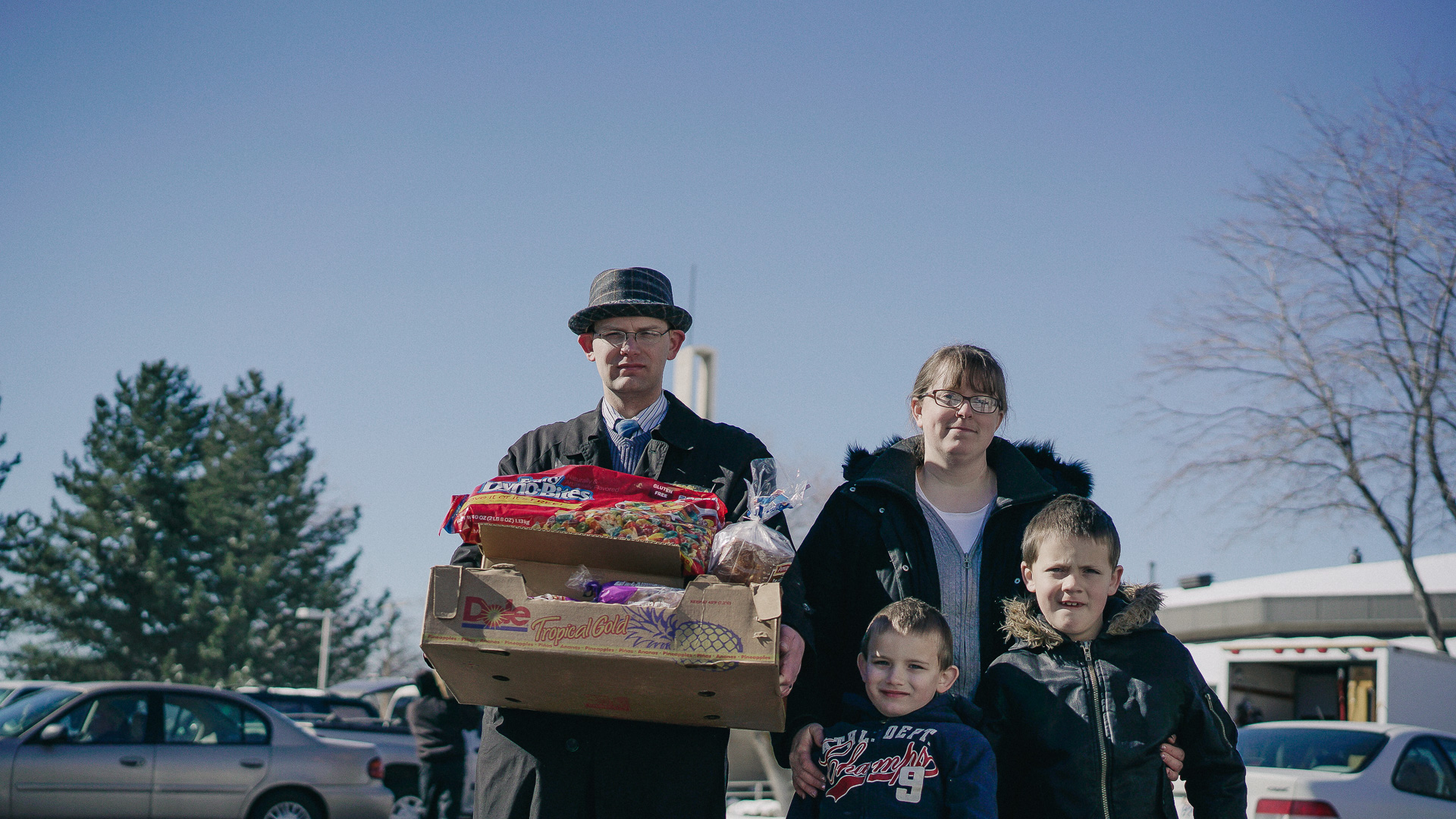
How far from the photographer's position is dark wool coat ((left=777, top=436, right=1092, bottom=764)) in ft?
11.5

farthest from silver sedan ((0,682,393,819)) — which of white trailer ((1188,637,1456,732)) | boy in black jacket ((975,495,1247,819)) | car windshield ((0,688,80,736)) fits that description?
boy in black jacket ((975,495,1247,819))

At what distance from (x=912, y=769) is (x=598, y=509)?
3.40 feet

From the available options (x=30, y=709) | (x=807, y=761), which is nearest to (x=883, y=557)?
(x=807, y=761)

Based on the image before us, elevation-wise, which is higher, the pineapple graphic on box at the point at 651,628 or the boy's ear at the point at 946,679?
the pineapple graphic on box at the point at 651,628

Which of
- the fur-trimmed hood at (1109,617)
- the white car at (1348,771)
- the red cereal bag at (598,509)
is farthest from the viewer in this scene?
the white car at (1348,771)

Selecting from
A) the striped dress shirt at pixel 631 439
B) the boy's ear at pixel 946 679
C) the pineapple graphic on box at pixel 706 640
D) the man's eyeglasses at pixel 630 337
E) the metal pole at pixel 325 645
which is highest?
the man's eyeglasses at pixel 630 337

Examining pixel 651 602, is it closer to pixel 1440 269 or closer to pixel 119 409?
pixel 1440 269

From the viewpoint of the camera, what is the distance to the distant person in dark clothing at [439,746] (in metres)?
10.8

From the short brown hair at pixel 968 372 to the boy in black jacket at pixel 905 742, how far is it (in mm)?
694

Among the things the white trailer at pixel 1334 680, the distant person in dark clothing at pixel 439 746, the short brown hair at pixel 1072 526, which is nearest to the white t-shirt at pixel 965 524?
the short brown hair at pixel 1072 526

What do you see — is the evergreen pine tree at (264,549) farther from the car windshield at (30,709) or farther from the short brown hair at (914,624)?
the short brown hair at (914,624)

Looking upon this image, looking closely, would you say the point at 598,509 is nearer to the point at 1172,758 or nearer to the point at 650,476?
the point at 650,476

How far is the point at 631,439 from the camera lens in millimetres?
3494

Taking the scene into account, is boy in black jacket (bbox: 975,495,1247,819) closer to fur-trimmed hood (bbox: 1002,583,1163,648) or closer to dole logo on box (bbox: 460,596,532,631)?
fur-trimmed hood (bbox: 1002,583,1163,648)
